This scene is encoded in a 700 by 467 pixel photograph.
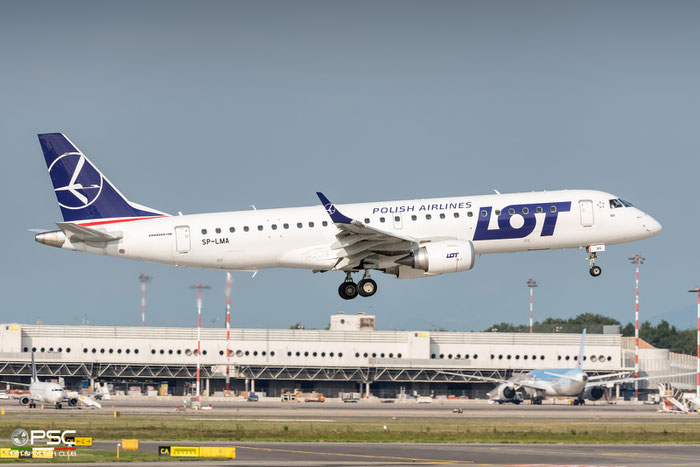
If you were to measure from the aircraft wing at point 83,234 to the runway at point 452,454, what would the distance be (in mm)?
11756

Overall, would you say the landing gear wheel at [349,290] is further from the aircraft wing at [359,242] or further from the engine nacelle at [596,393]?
the engine nacelle at [596,393]

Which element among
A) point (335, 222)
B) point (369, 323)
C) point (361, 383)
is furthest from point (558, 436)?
point (369, 323)

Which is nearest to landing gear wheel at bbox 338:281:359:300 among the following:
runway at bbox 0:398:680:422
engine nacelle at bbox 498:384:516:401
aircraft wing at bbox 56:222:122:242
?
aircraft wing at bbox 56:222:122:242

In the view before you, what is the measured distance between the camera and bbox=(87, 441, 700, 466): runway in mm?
50844

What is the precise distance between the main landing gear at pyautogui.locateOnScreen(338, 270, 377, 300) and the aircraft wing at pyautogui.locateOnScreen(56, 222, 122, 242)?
13.7 m

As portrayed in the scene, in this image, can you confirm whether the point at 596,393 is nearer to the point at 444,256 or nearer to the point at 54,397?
the point at 54,397

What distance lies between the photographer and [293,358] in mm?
170000

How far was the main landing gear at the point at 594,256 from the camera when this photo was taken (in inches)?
2648

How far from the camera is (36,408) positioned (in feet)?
330

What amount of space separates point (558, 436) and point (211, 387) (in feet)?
354

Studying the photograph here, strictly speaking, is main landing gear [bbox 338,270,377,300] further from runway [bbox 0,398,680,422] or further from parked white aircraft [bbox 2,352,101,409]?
parked white aircraft [bbox 2,352,101,409]

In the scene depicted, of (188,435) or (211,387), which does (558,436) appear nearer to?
(188,435)

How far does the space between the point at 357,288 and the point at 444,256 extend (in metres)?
6.15

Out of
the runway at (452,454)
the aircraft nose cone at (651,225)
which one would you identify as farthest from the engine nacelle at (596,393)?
the runway at (452,454)
